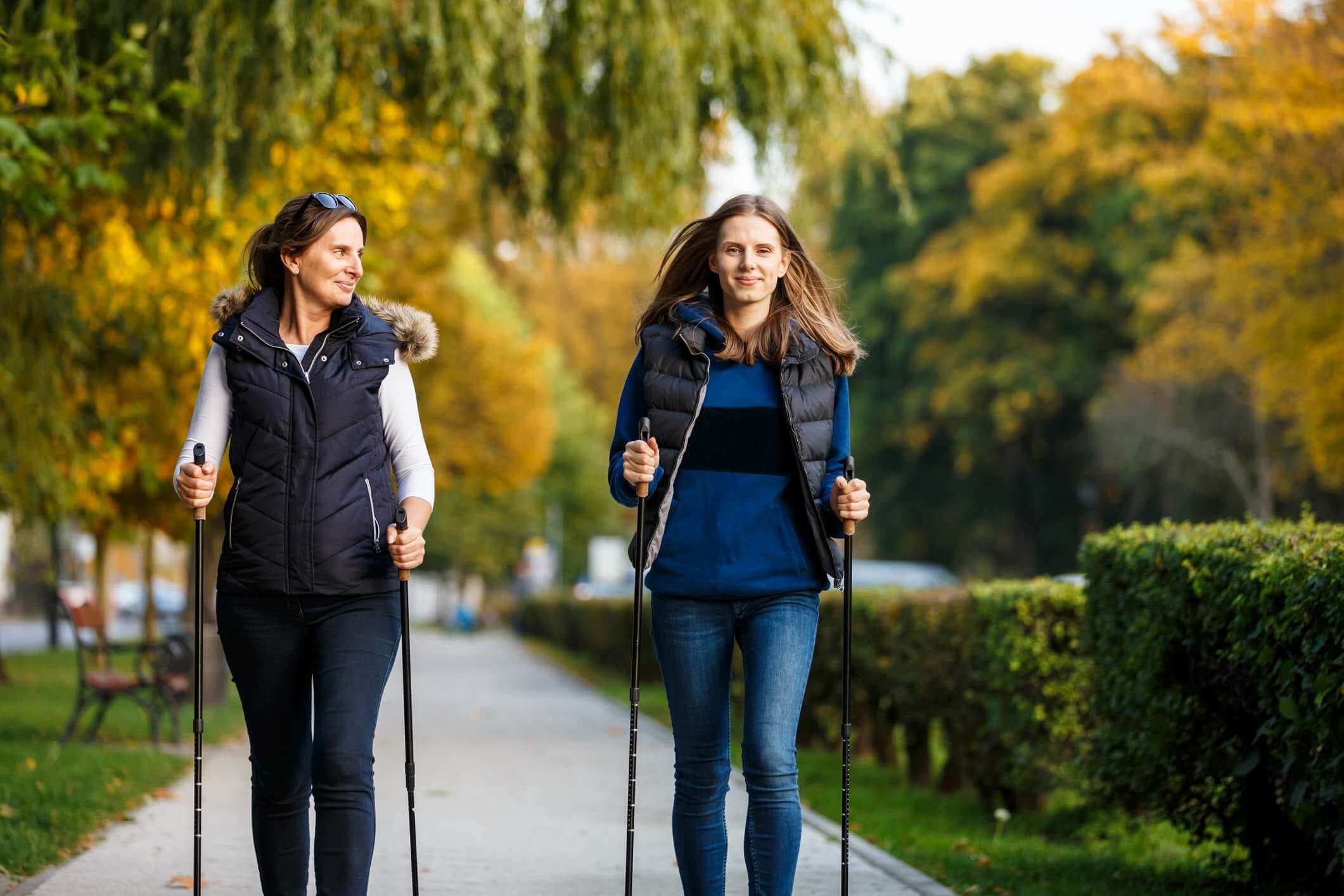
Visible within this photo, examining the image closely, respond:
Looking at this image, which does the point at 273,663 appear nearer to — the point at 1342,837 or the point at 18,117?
the point at 1342,837

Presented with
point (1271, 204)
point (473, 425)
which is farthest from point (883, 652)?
point (473, 425)

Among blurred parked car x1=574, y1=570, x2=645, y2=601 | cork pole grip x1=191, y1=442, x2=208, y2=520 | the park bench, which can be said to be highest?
cork pole grip x1=191, y1=442, x2=208, y2=520

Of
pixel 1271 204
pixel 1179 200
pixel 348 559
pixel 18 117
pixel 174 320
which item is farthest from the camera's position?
pixel 1179 200

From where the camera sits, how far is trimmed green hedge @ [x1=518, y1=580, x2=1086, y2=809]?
8.68 m

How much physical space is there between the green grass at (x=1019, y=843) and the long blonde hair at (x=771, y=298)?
2672 mm

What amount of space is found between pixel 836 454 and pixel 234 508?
160 centimetres

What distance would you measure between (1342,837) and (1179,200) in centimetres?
2562

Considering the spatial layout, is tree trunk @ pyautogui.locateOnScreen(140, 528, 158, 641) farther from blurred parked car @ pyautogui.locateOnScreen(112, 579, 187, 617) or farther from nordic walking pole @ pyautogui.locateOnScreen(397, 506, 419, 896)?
blurred parked car @ pyautogui.locateOnScreen(112, 579, 187, 617)

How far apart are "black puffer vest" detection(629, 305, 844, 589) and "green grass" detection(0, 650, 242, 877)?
10.5 feet

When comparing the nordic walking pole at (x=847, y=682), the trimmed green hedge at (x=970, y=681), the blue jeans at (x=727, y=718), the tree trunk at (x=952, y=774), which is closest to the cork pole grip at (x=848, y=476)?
the nordic walking pole at (x=847, y=682)

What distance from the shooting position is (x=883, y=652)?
1111 centimetres

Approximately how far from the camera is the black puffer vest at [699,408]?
4855mm

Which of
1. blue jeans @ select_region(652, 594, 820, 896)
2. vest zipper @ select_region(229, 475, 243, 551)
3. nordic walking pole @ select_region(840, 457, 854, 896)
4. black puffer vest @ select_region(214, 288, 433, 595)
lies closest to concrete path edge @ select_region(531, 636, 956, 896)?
nordic walking pole @ select_region(840, 457, 854, 896)

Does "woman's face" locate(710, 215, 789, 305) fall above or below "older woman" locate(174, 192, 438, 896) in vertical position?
above
